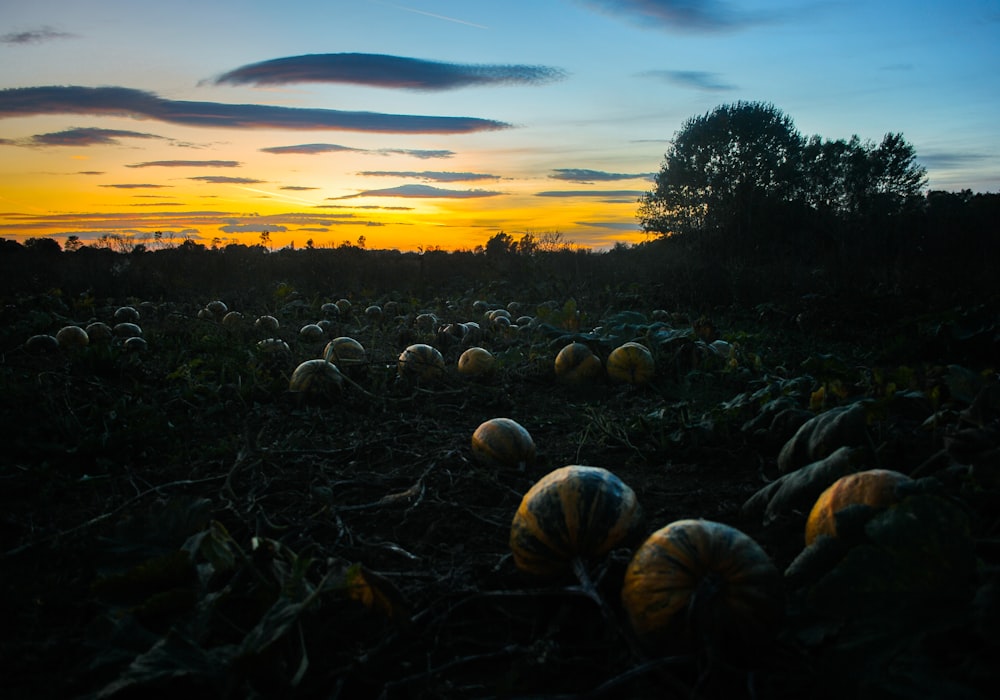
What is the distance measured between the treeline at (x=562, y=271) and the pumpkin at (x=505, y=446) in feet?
22.3

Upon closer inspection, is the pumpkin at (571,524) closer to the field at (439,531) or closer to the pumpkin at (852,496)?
the field at (439,531)

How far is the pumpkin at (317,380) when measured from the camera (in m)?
4.43

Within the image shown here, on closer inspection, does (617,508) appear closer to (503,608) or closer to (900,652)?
(503,608)

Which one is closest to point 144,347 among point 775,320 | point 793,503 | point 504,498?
point 504,498

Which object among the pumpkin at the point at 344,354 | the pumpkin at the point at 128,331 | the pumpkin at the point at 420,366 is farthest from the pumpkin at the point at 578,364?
the pumpkin at the point at 128,331

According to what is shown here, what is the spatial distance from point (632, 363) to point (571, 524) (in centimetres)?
303

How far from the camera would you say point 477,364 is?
5137mm

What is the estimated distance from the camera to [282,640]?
1.58m

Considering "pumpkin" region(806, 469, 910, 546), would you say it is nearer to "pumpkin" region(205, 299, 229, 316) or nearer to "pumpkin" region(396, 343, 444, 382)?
"pumpkin" region(396, 343, 444, 382)

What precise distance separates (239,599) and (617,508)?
120cm

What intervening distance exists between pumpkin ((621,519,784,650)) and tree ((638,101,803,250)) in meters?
31.7

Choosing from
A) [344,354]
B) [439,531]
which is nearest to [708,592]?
[439,531]

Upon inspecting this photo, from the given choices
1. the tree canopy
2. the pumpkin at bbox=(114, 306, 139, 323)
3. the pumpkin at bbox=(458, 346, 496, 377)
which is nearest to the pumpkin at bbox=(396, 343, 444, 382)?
the pumpkin at bbox=(458, 346, 496, 377)

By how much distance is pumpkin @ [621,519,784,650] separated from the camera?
1.53 meters
